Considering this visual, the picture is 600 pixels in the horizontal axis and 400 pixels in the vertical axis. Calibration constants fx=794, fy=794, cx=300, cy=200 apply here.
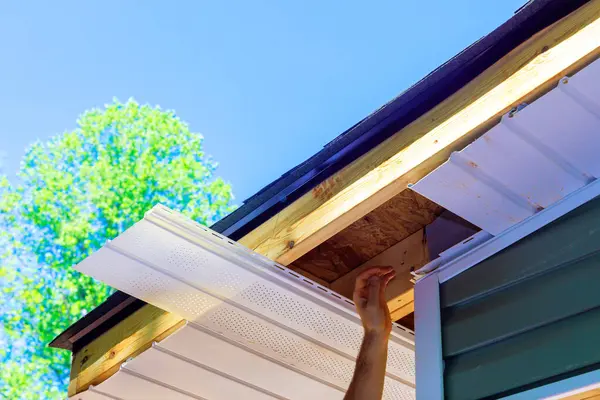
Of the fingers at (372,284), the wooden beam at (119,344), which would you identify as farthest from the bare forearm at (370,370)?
the wooden beam at (119,344)

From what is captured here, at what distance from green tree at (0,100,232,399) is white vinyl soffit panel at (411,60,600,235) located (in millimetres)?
15148

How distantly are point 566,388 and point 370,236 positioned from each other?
54.6 inches

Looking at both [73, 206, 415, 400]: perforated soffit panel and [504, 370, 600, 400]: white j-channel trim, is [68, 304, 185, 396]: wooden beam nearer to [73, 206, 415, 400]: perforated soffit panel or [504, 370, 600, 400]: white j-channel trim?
[73, 206, 415, 400]: perforated soffit panel

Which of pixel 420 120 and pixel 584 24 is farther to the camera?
pixel 420 120

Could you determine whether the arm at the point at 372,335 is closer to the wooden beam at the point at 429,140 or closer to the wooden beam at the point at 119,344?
the wooden beam at the point at 429,140

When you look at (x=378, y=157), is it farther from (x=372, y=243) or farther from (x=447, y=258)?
(x=372, y=243)

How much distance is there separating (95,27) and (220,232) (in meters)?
31.3

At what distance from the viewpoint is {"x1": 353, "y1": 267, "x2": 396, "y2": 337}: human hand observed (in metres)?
3.04

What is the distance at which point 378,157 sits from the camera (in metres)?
2.77

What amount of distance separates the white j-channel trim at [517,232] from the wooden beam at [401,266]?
0.48 m

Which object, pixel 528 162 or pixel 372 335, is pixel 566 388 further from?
pixel 372 335

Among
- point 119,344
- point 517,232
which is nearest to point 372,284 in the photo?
point 517,232

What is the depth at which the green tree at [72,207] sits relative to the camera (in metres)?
17.0

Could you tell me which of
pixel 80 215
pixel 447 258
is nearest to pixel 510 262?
pixel 447 258
